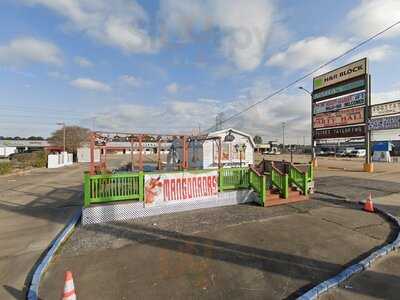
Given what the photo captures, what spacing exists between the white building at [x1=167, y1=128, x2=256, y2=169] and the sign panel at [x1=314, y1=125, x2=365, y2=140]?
933cm

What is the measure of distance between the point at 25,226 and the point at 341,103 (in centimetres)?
2487

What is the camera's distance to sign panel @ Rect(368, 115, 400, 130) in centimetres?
1972

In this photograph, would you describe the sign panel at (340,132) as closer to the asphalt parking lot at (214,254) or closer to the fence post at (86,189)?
the asphalt parking lot at (214,254)

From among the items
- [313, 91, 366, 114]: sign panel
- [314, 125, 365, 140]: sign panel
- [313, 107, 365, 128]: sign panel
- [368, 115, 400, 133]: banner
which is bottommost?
[314, 125, 365, 140]: sign panel

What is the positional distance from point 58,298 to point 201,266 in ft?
7.71

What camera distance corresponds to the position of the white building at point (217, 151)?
17938 millimetres

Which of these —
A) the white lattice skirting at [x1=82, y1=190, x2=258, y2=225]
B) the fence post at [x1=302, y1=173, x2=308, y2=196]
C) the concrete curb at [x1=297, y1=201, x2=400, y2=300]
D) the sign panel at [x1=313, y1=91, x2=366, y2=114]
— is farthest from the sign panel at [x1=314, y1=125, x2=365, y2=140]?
the concrete curb at [x1=297, y1=201, x2=400, y2=300]

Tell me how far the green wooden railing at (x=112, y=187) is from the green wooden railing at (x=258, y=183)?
4368 mm

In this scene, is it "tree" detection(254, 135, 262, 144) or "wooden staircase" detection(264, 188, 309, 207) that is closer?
"wooden staircase" detection(264, 188, 309, 207)

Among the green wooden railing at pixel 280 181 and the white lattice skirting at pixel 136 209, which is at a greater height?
the green wooden railing at pixel 280 181

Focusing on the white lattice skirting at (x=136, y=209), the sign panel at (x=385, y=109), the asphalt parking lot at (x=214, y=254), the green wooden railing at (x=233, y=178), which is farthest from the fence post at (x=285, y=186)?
the sign panel at (x=385, y=109)

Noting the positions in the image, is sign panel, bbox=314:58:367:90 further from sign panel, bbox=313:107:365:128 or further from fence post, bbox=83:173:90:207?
fence post, bbox=83:173:90:207

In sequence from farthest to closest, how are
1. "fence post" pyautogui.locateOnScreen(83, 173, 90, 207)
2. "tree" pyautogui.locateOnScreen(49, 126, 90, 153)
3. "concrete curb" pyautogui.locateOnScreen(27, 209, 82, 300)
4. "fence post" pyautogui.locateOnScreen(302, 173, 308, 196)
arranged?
1. "tree" pyautogui.locateOnScreen(49, 126, 90, 153)
2. "fence post" pyautogui.locateOnScreen(302, 173, 308, 196)
3. "fence post" pyautogui.locateOnScreen(83, 173, 90, 207)
4. "concrete curb" pyautogui.locateOnScreen(27, 209, 82, 300)

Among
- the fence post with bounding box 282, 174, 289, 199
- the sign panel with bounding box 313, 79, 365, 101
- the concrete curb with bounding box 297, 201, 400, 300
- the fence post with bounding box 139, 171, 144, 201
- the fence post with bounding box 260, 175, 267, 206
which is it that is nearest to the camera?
the concrete curb with bounding box 297, 201, 400, 300
